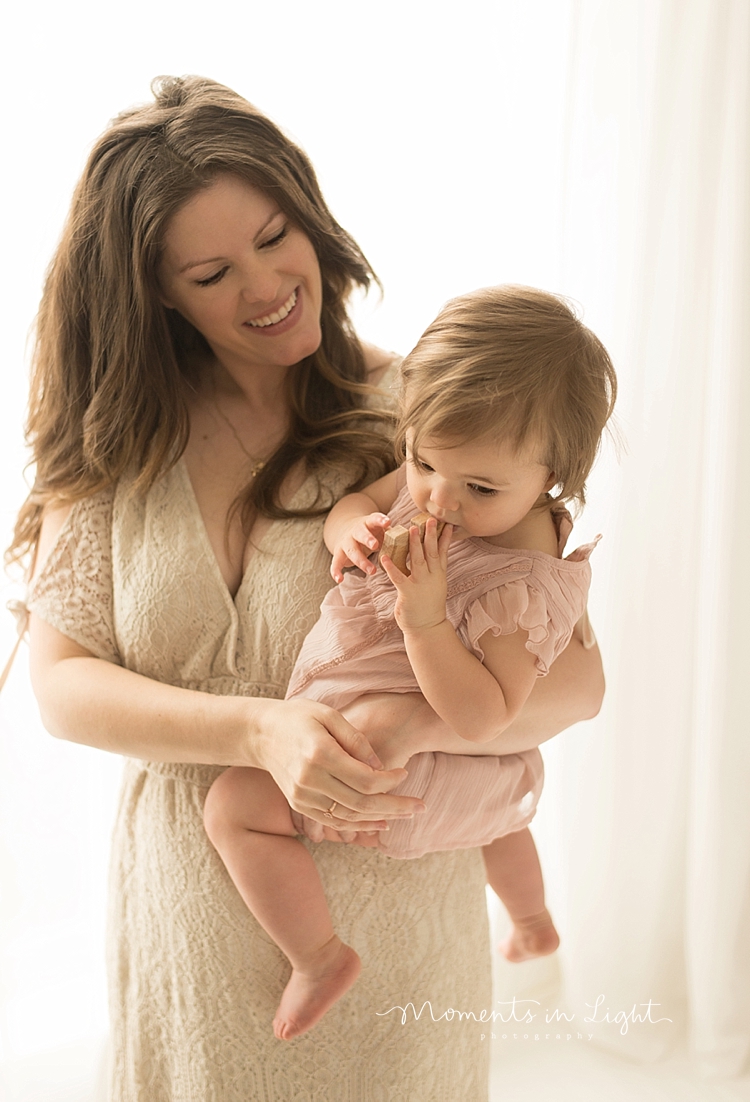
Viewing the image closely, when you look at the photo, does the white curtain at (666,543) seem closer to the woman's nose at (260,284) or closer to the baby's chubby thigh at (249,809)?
the woman's nose at (260,284)

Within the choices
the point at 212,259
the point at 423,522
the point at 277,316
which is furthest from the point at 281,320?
the point at 423,522

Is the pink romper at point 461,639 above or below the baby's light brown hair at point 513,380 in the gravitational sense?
below

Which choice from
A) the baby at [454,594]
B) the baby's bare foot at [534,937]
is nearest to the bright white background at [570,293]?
→ the baby's bare foot at [534,937]

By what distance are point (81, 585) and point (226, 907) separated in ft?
1.58

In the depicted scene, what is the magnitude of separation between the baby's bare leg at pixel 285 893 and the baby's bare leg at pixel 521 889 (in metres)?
0.32

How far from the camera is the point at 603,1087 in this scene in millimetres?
2162

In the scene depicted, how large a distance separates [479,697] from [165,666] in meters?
0.49

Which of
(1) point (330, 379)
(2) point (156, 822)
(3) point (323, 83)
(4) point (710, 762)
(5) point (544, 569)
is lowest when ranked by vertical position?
(4) point (710, 762)

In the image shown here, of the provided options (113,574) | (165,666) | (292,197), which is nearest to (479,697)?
(165,666)

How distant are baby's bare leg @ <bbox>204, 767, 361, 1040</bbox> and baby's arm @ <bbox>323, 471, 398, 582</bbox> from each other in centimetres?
31

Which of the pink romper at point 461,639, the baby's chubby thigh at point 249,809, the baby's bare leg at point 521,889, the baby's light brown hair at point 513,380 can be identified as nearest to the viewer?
the baby's light brown hair at point 513,380

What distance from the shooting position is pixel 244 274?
1.26 m

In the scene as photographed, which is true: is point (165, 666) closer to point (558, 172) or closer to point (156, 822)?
point (156, 822)

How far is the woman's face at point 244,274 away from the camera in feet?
4.08
